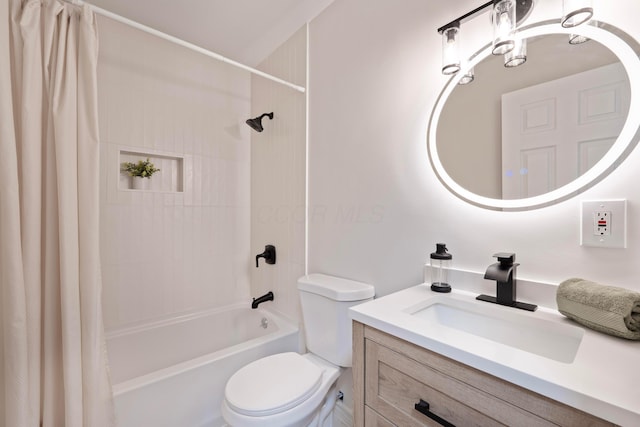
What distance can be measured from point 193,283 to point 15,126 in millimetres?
1388

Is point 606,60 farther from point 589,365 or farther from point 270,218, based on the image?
point 270,218

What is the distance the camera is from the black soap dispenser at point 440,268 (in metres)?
1.01

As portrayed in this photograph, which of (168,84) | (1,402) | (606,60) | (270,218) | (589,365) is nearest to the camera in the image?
(589,365)

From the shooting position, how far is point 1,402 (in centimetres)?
99

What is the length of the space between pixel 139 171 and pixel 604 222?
91.4 inches

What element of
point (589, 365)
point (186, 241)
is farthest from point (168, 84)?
point (589, 365)

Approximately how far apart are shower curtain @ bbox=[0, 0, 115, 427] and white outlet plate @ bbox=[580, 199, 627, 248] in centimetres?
173

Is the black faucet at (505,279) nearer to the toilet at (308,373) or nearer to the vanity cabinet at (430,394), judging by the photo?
the vanity cabinet at (430,394)

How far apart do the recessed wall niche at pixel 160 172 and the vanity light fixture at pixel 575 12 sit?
7.09 ft

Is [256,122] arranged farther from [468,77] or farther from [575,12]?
[575,12]

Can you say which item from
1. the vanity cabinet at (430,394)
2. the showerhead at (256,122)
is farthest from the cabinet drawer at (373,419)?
the showerhead at (256,122)

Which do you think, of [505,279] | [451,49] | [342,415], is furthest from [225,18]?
[342,415]

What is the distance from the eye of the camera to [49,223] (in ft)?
3.47

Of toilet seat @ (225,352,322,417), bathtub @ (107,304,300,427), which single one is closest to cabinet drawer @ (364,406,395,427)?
toilet seat @ (225,352,322,417)
